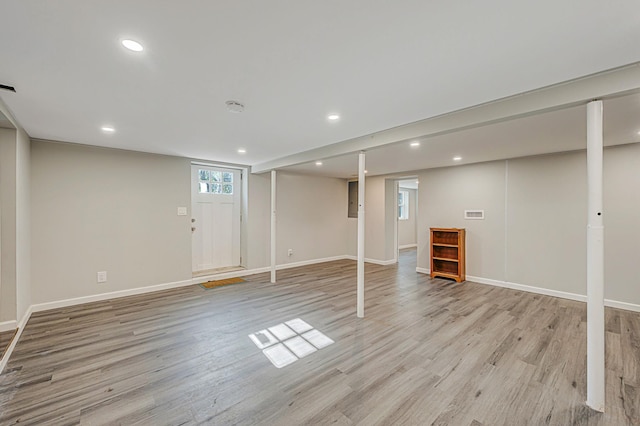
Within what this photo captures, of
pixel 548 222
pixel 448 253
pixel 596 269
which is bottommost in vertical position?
pixel 448 253

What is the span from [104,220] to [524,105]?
5.65 metres

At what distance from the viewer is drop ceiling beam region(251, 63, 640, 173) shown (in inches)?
71.9

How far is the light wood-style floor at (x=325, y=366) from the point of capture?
189 cm

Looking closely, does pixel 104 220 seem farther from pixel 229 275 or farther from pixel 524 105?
pixel 524 105

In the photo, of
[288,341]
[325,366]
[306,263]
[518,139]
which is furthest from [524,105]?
[306,263]

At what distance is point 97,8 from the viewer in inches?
50.7

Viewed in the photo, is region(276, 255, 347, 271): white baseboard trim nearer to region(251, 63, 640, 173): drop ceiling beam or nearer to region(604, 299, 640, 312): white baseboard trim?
region(251, 63, 640, 173): drop ceiling beam

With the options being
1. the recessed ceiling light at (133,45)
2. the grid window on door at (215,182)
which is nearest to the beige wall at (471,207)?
the grid window on door at (215,182)

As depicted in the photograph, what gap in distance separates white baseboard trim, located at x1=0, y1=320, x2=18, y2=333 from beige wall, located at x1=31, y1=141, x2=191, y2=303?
80 centimetres

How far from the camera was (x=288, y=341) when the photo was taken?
114 inches

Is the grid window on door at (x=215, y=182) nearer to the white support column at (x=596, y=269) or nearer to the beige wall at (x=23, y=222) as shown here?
the beige wall at (x=23, y=222)

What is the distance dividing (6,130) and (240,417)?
403 centimetres

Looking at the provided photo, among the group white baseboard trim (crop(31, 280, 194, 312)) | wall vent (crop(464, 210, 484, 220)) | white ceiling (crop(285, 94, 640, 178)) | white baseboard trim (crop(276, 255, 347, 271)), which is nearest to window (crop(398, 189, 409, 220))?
white baseboard trim (crop(276, 255, 347, 271))

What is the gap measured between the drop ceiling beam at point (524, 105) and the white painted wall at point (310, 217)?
3.49 metres
